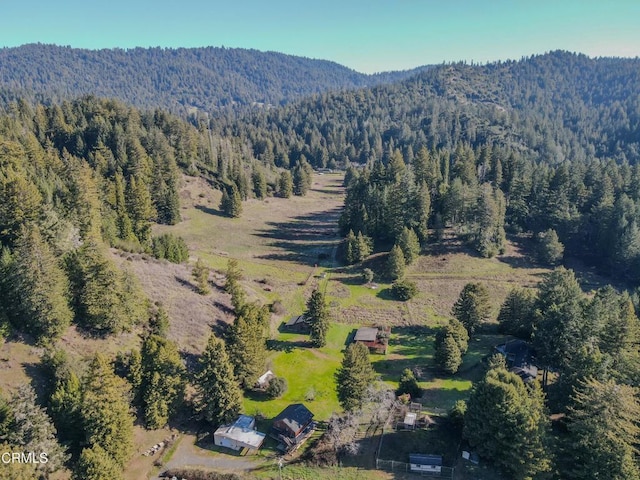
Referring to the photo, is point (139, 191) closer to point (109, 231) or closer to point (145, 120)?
point (109, 231)

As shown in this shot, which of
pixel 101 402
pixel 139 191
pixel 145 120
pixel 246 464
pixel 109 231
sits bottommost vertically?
pixel 246 464

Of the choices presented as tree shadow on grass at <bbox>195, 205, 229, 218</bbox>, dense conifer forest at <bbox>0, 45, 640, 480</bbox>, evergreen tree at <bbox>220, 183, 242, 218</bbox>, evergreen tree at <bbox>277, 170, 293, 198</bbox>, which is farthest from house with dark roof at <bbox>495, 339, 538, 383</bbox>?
evergreen tree at <bbox>277, 170, 293, 198</bbox>

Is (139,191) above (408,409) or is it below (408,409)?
above

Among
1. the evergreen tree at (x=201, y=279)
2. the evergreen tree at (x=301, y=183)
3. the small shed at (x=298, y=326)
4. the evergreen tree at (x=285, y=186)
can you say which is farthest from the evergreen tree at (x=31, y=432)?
the evergreen tree at (x=301, y=183)

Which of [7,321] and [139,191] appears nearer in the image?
[7,321]

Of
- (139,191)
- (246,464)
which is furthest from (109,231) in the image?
(246,464)

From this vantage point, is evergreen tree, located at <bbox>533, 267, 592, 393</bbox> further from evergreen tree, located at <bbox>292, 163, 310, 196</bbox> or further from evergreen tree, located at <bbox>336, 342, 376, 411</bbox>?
evergreen tree, located at <bbox>292, 163, 310, 196</bbox>

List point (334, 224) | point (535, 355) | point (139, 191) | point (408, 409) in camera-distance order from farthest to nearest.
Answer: point (334, 224), point (139, 191), point (535, 355), point (408, 409)

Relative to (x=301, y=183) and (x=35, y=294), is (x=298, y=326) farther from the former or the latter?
(x=301, y=183)
